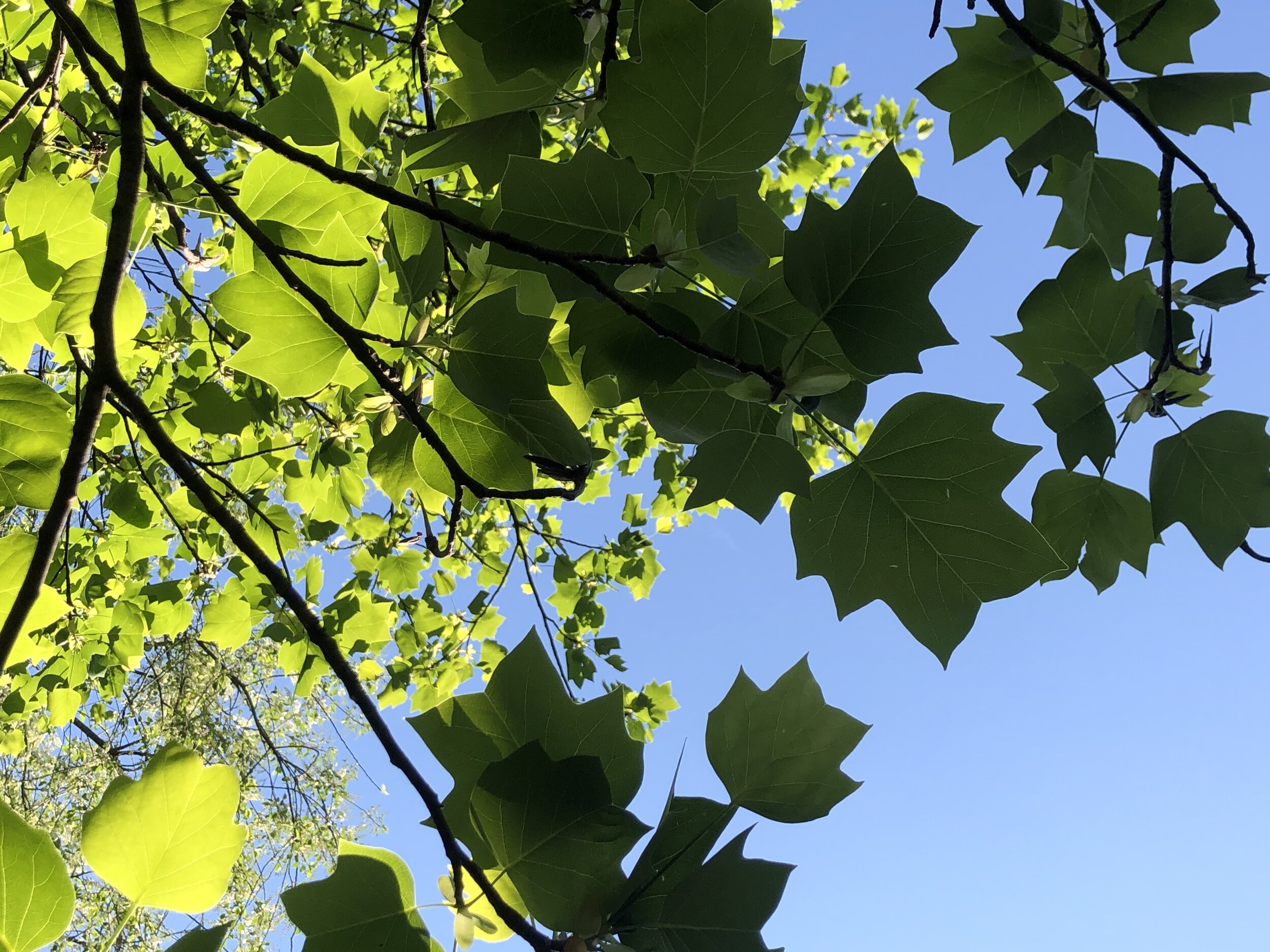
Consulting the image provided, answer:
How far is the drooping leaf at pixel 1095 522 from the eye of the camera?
113cm

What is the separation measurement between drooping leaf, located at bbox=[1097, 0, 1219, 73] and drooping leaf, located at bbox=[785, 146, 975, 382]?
0.66m

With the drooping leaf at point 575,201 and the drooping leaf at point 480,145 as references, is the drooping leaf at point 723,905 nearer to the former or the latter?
the drooping leaf at point 575,201

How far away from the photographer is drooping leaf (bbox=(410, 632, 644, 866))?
1.97ft

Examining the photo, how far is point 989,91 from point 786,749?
1.00 metres

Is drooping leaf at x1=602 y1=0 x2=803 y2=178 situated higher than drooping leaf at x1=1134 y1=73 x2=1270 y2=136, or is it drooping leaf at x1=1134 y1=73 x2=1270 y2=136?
drooping leaf at x1=1134 y1=73 x2=1270 y2=136

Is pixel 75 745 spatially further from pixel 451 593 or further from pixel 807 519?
pixel 807 519

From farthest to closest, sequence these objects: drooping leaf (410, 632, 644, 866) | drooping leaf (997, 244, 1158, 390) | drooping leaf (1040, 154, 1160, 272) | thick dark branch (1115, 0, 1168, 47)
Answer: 1. drooping leaf (1040, 154, 1160, 272)
2. drooping leaf (997, 244, 1158, 390)
3. thick dark branch (1115, 0, 1168, 47)
4. drooping leaf (410, 632, 644, 866)

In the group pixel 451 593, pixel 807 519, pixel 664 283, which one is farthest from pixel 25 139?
pixel 451 593

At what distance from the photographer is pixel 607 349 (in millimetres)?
785

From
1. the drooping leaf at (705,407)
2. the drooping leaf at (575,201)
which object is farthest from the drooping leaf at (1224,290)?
the drooping leaf at (575,201)

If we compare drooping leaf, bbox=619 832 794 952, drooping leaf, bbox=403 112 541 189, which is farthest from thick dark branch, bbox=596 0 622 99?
drooping leaf, bbox=619 832 794 952

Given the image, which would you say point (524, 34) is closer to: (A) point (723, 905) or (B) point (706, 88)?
(B) point (706, 88)

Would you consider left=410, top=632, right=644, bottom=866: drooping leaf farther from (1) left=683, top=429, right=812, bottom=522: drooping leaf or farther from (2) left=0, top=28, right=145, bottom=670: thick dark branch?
(2) left=0, top=28, right=145, bottom=670: thick dark branch

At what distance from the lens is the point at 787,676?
25.4 inches
